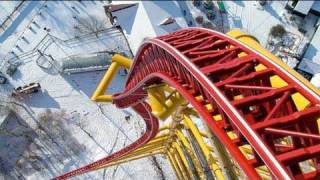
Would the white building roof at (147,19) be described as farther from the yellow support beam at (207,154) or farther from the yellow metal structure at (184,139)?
the yellow support beam at (207,154)

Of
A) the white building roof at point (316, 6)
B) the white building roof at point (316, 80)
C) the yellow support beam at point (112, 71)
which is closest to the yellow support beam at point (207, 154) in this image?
the yellow support beam at point (112, 71)

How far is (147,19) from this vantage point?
30281 mm

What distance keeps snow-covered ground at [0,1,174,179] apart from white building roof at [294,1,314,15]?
11798 millimetres

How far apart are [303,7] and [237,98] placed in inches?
814

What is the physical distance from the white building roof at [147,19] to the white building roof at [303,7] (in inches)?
298

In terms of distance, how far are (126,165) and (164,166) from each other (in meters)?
2.12

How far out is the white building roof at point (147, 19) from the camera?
30047 millimetres

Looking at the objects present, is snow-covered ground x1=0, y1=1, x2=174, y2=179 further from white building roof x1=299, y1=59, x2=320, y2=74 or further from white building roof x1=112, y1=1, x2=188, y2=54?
white building roof x1=299, y1=59, x2=320, y2=74

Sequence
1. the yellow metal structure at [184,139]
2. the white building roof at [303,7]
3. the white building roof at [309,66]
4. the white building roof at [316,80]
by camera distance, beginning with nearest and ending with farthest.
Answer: the yellow metal structure at [184,139]
the white building roof at [316,80]
the white building roof at [309,66]
the white building roof at [303,7]

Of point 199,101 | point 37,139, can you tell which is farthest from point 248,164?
point 37,139

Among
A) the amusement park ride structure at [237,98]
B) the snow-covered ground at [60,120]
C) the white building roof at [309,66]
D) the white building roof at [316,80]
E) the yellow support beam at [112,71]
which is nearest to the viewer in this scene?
the amusement park ride structure at [237,98]

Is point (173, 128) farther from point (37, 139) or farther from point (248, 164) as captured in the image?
point (248, 164)

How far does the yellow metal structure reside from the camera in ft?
44.9

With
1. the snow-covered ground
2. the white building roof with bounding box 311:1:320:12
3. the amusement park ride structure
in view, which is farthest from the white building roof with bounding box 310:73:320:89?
the amusement park ride structure
